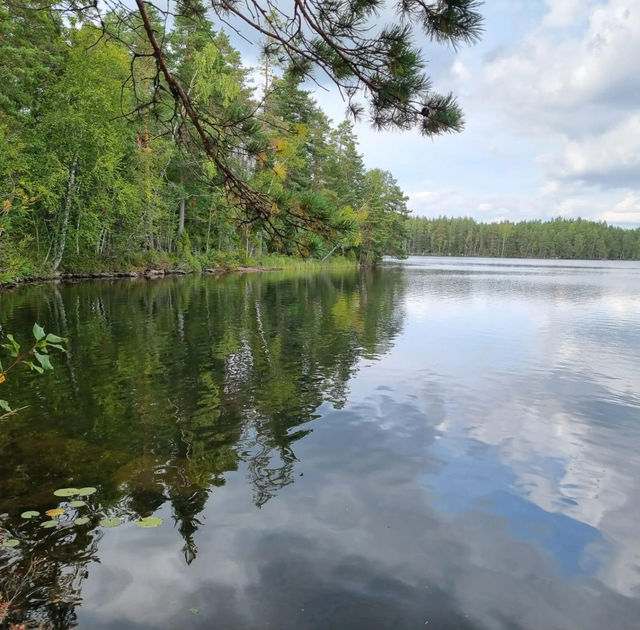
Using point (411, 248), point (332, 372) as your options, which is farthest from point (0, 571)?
point (411, 248)

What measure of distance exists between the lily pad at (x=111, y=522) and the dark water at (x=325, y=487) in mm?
78

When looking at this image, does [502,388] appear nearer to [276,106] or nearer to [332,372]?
[332,372]

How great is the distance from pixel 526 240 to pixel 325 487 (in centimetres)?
18092

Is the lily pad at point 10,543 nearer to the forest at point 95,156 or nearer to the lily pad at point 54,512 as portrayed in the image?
the lily pad at point 54,512

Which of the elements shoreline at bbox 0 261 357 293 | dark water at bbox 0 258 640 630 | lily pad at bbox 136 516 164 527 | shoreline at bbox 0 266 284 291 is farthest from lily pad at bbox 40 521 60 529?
shoreline at bbox 0 266 284 291

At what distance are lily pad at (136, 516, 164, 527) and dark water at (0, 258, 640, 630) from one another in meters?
0.09

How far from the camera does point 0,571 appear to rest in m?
4.59

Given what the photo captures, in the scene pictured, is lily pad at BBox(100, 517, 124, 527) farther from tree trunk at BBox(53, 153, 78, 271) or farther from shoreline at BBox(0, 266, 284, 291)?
tree trunk at BBox(53, 153, 78, 271)

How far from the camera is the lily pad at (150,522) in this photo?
5.56 m

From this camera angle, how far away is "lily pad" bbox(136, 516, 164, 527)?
18.3ft

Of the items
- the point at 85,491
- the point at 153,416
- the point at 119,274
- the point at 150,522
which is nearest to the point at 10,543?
the point at 85,491

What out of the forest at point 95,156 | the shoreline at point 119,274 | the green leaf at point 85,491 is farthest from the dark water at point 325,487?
the shoreline at point 119,274

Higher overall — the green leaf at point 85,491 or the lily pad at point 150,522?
the green leaf at point 85,491

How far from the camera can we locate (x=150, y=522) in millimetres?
5598
